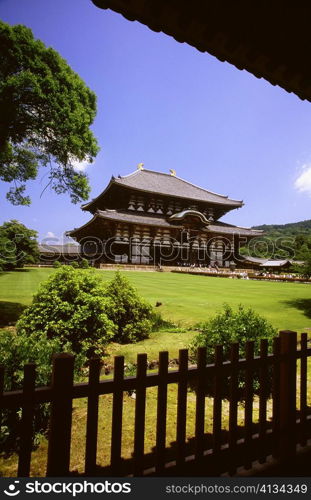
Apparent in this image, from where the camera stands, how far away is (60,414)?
1.74 metres

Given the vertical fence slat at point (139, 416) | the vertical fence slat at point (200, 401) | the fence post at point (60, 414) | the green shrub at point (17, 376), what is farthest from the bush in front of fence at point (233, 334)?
the fence post at point (60, 414)

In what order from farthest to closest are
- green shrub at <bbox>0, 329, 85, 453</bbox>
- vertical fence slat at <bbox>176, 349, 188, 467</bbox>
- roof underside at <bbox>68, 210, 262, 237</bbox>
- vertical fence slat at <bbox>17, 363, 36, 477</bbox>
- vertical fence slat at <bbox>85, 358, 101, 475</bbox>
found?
roof underside at <bbox>68, 210, 262, 237</bbox>, green shrub at <bbox>0, 329, 85, 453</bbox>, vertical fence slat at <bbox>176, 349, 188, 467</bbox>, vertical fence slat at <bbox>85, 358, 101, 475</bbox>, vertical fence slat at <bbox>17, 363, 36, 477</bbox>

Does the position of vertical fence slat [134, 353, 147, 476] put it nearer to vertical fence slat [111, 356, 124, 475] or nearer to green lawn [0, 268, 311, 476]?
vertical fence slat [111, 356, 124, 475]

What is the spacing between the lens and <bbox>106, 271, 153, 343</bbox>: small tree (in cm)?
611

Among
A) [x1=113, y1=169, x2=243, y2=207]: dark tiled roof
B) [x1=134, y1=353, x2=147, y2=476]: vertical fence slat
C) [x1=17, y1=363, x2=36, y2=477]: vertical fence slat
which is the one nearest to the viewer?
[x1=17, y1=363, x2=36, y2=477]: vertical fence slat

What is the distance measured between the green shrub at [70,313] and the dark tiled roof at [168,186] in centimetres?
2950

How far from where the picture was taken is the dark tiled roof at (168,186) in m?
36.6

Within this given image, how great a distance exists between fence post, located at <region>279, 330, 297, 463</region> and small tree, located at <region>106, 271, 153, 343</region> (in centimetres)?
394

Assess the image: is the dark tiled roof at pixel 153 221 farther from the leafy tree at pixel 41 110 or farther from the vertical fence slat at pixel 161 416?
the vertical fence slat at pixel 161 416

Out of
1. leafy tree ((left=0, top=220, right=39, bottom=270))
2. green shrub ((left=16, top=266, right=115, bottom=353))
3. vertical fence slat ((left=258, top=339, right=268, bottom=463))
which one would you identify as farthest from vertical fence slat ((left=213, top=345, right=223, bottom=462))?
leafy tree ((left=0, top=220, right=39, bottom=270))

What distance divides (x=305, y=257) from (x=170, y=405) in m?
9.46
